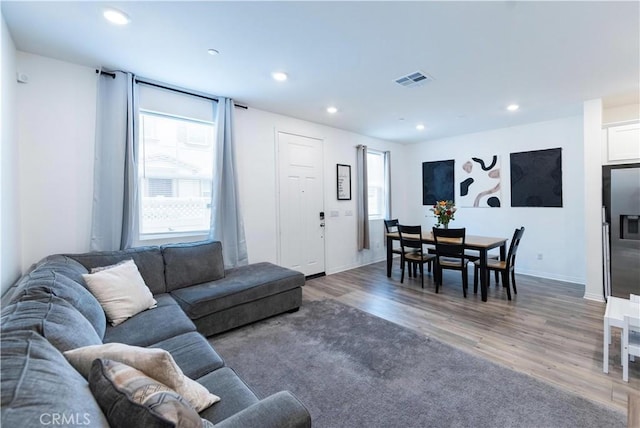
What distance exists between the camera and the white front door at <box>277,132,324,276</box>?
169 inches

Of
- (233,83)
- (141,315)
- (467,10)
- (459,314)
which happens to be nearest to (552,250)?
(459,314)

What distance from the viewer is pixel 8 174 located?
2029mm

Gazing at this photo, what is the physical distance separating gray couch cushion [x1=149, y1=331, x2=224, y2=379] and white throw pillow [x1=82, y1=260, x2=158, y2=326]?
0.52m

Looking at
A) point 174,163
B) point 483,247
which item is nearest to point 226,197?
point 174,163

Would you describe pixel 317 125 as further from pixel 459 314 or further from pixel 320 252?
pixel 459 314

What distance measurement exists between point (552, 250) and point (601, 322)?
1.94 m

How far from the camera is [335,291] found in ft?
13.2

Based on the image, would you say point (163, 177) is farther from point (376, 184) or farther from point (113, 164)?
point (376, 184)

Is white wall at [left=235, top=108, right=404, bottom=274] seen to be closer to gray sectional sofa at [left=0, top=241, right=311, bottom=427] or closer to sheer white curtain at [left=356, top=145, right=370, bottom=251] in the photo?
sheer white curtain at [left=356, top=145, right=370, bottom=251]

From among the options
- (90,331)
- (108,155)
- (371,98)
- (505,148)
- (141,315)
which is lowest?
(141,315)

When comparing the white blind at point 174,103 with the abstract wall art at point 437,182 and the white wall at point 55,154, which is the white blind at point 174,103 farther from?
the abstract wall art at point 437,182

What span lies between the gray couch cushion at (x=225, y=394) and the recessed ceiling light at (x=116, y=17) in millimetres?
2445

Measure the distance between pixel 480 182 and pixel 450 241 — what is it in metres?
2.17

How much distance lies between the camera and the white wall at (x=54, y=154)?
2459mm
